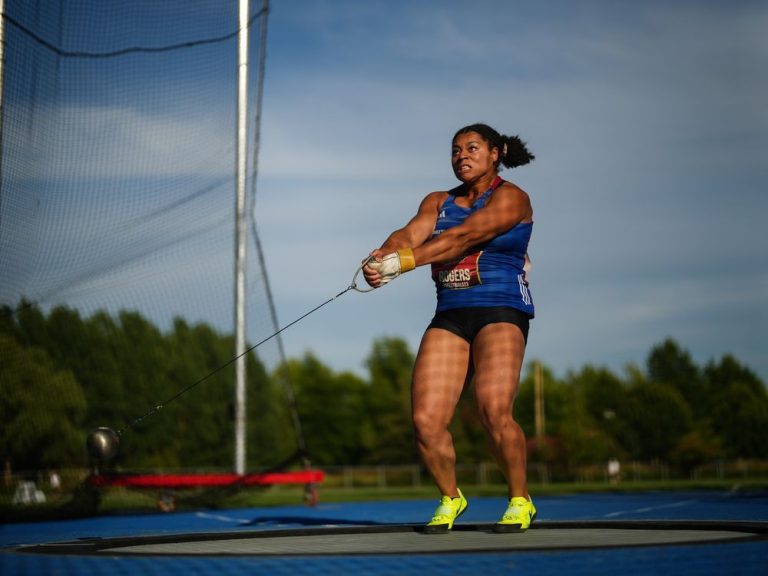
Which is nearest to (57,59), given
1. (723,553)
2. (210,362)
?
(723,553)

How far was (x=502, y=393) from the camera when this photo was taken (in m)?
5.25

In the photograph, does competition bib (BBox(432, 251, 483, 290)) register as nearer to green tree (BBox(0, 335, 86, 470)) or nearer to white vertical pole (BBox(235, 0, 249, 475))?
white vertical pole (BBox(235, 0, 249, 475))

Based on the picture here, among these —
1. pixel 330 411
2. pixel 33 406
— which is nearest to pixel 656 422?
pixel 330 411

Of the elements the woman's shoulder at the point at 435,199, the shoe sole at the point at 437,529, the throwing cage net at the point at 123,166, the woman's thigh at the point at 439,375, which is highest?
the throwing cage net at the point at 123,166

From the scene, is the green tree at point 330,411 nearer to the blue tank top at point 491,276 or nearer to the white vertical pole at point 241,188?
the white vertical pole at point 241,188

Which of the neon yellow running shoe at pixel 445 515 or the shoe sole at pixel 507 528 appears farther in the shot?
the neon yellow running shoe at pixel 445 515

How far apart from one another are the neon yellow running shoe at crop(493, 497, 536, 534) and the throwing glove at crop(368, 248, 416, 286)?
1.24 m

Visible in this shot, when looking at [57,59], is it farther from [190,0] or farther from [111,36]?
[190,0]

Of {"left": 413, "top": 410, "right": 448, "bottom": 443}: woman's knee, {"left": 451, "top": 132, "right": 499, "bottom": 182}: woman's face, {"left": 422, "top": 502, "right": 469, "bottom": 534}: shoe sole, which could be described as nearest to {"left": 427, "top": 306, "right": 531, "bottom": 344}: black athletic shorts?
{"left": 413, "top": 410, "right": 448, "bottom": 443}: woman's knee

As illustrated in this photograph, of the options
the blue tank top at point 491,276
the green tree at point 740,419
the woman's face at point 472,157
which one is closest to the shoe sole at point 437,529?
the blue tank top at point 491,276

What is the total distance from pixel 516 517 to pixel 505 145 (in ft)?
6.53

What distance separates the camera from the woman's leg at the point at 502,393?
5.26 meters

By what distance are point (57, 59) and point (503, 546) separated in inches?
310

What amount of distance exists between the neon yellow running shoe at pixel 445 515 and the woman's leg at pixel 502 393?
0.96 ft
